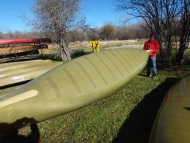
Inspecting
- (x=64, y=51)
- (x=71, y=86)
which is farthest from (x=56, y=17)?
(x=71, y=86)

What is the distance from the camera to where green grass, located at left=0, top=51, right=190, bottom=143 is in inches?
108

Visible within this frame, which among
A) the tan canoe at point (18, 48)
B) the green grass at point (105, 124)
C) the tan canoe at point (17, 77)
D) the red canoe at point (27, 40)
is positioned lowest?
the green grass at point (105, 124)

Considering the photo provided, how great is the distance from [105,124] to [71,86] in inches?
36.5

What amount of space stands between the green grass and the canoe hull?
34 cm

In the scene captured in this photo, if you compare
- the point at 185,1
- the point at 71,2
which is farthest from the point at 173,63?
the point at 71,2

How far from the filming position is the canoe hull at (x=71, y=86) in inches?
102

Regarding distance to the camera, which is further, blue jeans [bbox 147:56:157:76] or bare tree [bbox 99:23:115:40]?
bare tree [bbox 99:23:115:40]

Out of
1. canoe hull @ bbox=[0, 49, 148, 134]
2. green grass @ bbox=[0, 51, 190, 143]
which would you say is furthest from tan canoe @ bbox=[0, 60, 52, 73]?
green grass @ bbox=[0, 51, 190, 143]

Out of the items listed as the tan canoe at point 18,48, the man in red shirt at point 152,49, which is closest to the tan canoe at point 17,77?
the man in red shirt at point 152,49

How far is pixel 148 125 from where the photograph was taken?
2.92 m

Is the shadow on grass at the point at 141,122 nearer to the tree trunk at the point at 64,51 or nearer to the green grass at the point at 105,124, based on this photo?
the green grass at the point at 105,124

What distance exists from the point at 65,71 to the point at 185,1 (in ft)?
18.5

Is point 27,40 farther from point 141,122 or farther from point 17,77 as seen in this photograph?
point 141,122

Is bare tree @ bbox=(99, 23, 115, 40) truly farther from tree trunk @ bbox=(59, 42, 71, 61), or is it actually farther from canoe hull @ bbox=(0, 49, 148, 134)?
canoe hull @ bbox=(0, 49, 148, 134)
